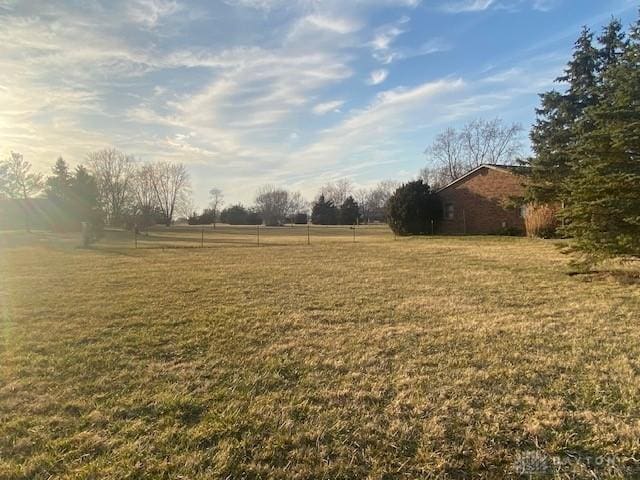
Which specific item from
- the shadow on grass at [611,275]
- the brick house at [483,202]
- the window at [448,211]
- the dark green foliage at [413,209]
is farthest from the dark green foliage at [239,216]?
the shadow on grass at [611,275]

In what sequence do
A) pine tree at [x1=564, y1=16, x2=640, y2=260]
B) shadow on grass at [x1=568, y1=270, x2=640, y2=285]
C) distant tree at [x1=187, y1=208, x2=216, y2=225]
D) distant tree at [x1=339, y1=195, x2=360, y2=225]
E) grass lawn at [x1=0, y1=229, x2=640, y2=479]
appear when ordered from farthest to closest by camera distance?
1. distant tree at [x1=187, y1=208, x2=216, y2=225]
2. distant tree at [x1=339, y1=195, x2=360, y2=225]
3. shadow on grass at [x1=568, y1=270, x2=640, y2=285]
4. pine tree at [x1=564, y1=16, x2=640, y2=260]
5. grass lawn at [x1=0, y1=229, x2=640, y2=479]

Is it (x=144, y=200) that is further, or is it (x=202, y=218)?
(x=202, y=218)

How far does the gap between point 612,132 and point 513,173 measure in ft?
51.0

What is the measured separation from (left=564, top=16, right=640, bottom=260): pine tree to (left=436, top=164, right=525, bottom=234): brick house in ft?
47.4

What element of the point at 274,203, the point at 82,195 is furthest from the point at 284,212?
the point at 82,195

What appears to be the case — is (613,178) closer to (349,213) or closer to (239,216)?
(349,213)

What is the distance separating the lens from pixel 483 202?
25.2m

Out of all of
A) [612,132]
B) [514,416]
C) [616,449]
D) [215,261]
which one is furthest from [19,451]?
[215,261]

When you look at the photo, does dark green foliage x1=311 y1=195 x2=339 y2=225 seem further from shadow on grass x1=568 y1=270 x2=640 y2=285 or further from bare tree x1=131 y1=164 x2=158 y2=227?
shadow on grass x1=568 y1=270 x2=640 y2=285

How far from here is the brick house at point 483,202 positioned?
2324cm

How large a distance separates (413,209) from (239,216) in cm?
4850

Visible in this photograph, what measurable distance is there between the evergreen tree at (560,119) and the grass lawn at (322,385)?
1291 cm

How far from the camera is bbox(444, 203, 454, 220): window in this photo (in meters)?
27.2

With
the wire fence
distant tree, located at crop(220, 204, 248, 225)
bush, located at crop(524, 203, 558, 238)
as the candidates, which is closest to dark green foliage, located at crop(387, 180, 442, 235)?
the wire fence
